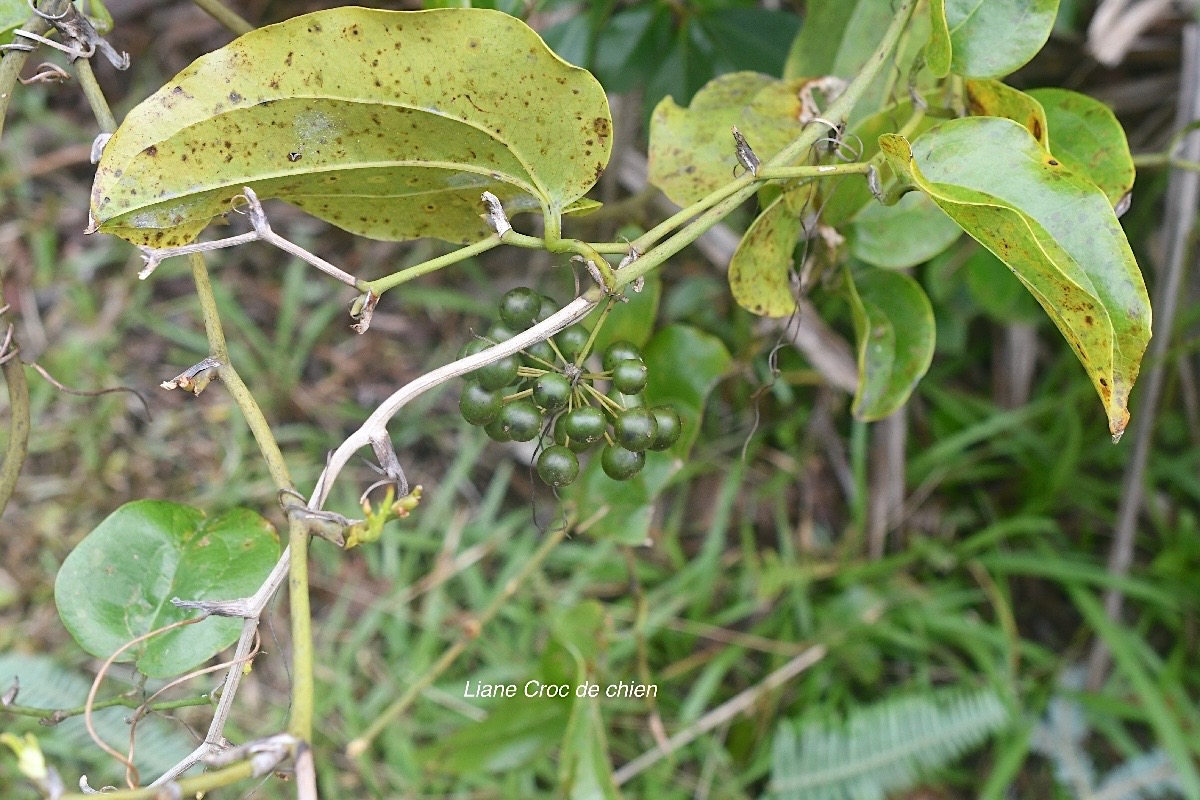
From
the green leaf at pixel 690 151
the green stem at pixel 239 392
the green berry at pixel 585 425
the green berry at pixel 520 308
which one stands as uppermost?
the green leaf at pixel 690 151

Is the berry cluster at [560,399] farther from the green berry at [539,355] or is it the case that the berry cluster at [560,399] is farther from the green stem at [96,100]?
the green stem at [96,100]

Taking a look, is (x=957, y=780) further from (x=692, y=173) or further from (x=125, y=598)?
(x=125, y=598)

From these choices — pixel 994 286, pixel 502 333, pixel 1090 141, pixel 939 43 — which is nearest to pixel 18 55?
pixel 502 333

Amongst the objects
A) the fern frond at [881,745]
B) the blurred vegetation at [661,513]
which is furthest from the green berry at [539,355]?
the fern frond at [881,745]

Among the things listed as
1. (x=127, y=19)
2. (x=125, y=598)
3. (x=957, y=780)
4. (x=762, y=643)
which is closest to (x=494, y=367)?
(x=125, y=598)

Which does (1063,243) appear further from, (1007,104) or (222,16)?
(222,16)

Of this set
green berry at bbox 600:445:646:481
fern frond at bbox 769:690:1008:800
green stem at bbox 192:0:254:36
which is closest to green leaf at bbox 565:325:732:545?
green berry at bbox 600:445:646:481
